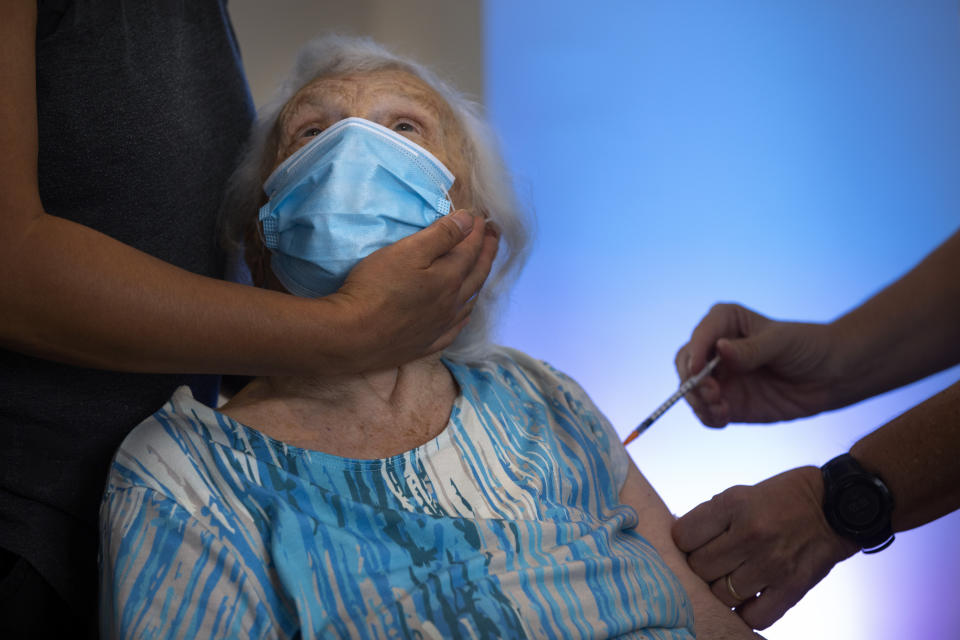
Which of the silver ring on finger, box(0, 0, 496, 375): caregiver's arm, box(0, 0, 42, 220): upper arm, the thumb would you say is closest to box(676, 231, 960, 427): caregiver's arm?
the thumb

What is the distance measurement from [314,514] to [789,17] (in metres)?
2.04

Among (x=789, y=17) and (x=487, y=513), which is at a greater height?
(x=789, y=17)

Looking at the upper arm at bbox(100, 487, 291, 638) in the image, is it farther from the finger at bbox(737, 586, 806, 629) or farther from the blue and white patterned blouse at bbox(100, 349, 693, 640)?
the finger at bbox(737, 586, 806, 629)

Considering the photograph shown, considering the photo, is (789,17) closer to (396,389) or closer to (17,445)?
(396,389)

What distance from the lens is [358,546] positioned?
3.45ft

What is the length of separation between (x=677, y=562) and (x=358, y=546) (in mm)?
587

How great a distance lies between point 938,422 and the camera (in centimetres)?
124

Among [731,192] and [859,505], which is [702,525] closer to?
[859,505]

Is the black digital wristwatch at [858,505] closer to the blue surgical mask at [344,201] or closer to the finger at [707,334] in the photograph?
the finger at [707,334]

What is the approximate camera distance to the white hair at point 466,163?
1471 millimetres

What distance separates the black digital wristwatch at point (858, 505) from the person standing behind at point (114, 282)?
654 mm

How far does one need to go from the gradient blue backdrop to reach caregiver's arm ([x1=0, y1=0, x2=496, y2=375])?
146 centimetres

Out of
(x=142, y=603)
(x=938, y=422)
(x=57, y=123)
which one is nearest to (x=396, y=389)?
(x=142, y=603)

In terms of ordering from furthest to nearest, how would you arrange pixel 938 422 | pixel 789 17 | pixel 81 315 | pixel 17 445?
1. pixel 789 17
2. pixel 938 422
3. pixel 17 445
4. pixel 81 315
